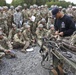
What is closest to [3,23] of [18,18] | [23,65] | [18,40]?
[18,18]

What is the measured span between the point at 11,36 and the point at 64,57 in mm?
9028

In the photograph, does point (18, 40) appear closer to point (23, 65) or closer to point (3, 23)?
point (3, 23)

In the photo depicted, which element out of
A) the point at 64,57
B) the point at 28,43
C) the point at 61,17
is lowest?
the point at 28,43

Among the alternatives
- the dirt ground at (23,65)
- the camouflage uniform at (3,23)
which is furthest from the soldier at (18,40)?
the camouflage uniform at (3,23)

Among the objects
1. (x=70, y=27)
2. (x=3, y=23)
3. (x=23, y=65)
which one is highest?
(x=70, y=27)

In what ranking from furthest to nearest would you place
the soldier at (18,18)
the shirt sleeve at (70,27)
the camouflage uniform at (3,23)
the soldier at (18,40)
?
the soldier at (18,18) < the camouflage uniform at (3,23) < the soldier at (18,40) < the shirt sleeve at (70,27)

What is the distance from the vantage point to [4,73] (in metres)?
10.5

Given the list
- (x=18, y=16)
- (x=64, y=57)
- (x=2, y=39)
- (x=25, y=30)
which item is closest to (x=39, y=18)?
(x=18, y=16)

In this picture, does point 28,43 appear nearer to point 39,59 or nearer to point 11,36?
point 11,36

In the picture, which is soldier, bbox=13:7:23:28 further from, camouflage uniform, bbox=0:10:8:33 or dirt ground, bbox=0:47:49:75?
dirt ground, bbox=0:47:49:75

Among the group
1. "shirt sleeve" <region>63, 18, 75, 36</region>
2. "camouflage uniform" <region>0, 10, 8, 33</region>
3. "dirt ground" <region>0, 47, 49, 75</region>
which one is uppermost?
"shirt sleeve" <region>63, 18, 75, 36</region>

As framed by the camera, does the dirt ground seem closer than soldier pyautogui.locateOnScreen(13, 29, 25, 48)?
Yes

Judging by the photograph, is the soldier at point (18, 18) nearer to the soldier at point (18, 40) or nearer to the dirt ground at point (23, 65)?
the soldier at point (18, 40)

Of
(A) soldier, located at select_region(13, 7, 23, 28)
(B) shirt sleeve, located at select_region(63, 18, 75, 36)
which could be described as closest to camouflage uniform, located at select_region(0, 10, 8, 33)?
(A) soldier, located at select_region(13, 7, 23, 28)
